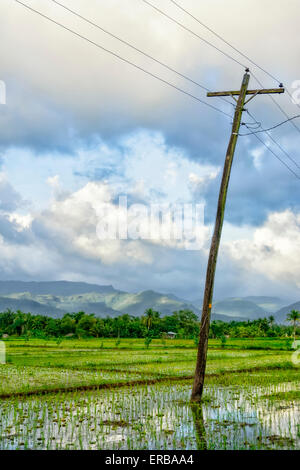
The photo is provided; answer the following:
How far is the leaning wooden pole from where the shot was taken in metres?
12.5

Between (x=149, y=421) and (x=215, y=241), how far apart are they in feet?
17.2

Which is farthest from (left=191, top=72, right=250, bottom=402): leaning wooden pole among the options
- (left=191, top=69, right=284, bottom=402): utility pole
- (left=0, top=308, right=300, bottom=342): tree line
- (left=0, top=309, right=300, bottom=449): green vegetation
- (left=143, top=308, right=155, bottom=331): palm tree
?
(left=143, top=308, right=155, bottom=331): palm tree

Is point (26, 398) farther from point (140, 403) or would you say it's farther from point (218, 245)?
point (218, 245)

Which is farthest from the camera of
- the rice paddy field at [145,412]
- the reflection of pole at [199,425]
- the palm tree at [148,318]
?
the palm tree at [148,318]

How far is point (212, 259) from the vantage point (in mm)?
12852

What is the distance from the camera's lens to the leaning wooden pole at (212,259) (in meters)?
12.5

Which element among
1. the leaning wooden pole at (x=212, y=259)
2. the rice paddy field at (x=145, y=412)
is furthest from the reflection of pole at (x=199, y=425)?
the leaning wooden pole at (x=212, y=259)

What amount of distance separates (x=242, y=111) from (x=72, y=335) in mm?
76653

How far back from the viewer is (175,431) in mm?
8609

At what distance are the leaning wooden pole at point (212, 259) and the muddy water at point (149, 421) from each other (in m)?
0.68

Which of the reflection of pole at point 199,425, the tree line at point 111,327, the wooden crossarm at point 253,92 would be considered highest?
the wooden crossarm at point 253,92

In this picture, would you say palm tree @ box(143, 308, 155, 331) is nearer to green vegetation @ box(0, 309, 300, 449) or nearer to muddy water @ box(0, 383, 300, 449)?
green vegetation @ box(0, 309, 300, 449)

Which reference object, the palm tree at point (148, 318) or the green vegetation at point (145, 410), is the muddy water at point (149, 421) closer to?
the green vegetation at point (145, 410)
